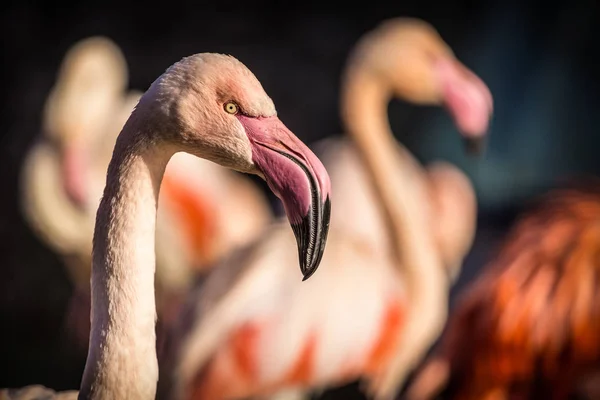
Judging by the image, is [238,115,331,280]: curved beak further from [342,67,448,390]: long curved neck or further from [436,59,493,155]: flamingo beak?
[436,59,493,155]: flamingo beak

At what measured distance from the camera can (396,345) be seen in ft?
8.47

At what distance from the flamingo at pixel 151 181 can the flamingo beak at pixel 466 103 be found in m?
1.68

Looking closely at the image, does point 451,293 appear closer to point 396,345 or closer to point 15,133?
point 396,345

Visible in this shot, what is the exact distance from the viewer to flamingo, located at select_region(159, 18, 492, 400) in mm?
2305

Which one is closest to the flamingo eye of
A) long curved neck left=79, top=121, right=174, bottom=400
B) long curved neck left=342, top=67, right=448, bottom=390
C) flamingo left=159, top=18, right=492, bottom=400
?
long curved neck left=79, top=121, right=174, bottom=400

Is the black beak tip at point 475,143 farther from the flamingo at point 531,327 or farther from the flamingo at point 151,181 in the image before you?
the flamingo at point 151,181

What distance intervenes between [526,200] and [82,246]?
2.04 meters

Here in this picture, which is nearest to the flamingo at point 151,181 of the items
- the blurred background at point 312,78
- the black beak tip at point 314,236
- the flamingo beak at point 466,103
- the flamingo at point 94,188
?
the black beak tip at point 314,236

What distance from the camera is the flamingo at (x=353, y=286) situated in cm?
230

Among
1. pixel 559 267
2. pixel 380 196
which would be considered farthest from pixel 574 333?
pixel 380 196

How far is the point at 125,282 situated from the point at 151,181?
15 cm

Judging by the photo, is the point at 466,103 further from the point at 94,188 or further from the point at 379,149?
the point at 94,188

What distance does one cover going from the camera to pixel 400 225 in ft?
8.94

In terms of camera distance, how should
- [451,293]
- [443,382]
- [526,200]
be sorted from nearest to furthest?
[443,382] → [451,293] → [526,200]
